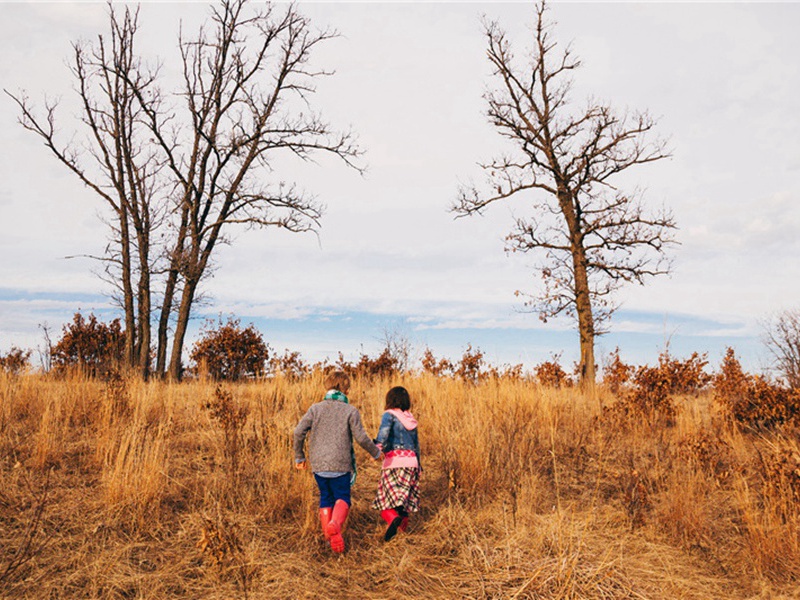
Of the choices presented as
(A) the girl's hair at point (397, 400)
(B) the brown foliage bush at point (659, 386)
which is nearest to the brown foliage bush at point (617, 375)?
(B) the brown foliage bush at point (659, 386)

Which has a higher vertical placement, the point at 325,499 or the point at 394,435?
the point at 394,435

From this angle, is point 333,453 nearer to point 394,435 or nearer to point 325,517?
point 325,517

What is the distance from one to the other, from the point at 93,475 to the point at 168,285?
9630mm

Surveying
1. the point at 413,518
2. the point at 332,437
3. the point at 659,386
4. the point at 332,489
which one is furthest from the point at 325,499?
the point at 659,386

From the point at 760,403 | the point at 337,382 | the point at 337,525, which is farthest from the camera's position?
the point at 760,403

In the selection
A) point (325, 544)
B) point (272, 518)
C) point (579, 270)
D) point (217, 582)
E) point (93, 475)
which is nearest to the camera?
point (217, 582)

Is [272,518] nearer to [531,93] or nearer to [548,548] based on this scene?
[548,548]

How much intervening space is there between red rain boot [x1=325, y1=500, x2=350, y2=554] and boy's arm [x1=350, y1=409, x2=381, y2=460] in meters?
0.54

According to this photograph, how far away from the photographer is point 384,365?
1482cm

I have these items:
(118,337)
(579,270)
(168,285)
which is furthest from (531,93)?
(118,337)

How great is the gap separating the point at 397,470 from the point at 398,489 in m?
0.18

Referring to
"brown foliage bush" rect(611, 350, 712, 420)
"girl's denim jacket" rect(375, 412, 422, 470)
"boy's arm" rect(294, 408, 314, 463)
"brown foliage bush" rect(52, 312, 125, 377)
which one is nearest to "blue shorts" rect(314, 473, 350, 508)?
"boy's arm" rect(294, 408, 314, 463)

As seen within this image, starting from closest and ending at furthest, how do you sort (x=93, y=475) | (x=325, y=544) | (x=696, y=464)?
(x=325, y=544), (x=93, y=475), (x=696, y=464)

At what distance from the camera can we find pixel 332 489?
5.46 meters
